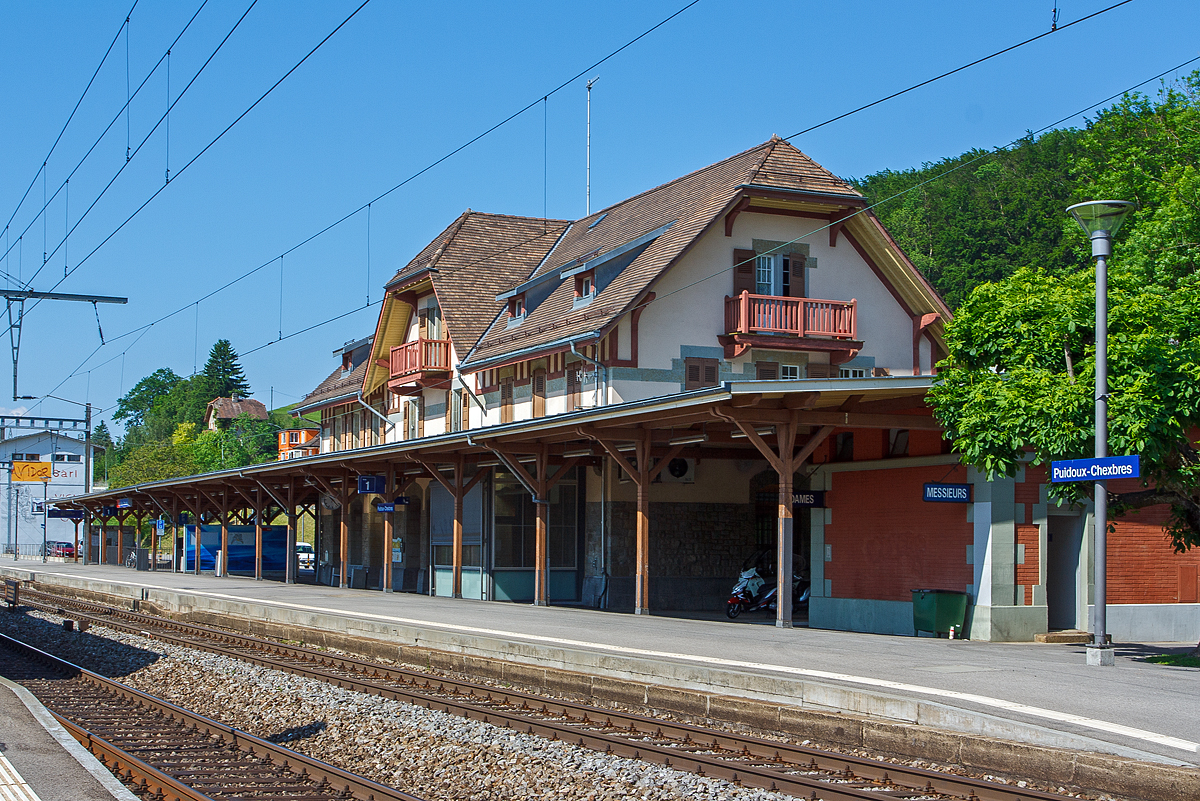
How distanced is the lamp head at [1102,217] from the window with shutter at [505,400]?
21315 millimetres

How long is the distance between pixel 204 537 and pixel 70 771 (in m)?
Result: 42.5

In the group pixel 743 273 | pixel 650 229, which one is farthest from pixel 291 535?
pixel 743 273

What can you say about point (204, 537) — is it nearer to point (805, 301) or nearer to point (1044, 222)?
point (805, 301)

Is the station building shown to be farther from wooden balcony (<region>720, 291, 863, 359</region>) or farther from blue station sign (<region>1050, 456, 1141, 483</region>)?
blue station sign (<region>1050, 456, 1141, 483</region>)

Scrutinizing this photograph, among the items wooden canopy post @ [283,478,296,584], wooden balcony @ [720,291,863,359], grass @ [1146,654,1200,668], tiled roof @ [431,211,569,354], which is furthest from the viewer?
wooden canopy post @ [283,478,296,584]

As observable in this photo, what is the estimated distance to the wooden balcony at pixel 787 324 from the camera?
28.5 meters

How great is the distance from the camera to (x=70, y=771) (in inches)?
327

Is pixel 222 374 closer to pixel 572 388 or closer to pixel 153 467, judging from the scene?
pixel 153 467

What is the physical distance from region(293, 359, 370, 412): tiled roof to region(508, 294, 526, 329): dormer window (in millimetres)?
11056

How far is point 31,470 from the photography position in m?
73.7

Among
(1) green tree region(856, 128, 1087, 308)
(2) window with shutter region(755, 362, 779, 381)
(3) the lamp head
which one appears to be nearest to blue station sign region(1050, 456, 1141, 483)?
(3) the lamp head

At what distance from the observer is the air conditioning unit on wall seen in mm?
26672

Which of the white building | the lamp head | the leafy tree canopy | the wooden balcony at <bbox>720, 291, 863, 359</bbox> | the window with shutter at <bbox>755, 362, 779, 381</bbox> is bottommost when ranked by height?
the white building

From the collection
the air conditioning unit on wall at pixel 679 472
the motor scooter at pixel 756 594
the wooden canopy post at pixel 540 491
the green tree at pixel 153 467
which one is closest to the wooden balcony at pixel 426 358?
the air conditioning unit on wall at pixel 679 472
